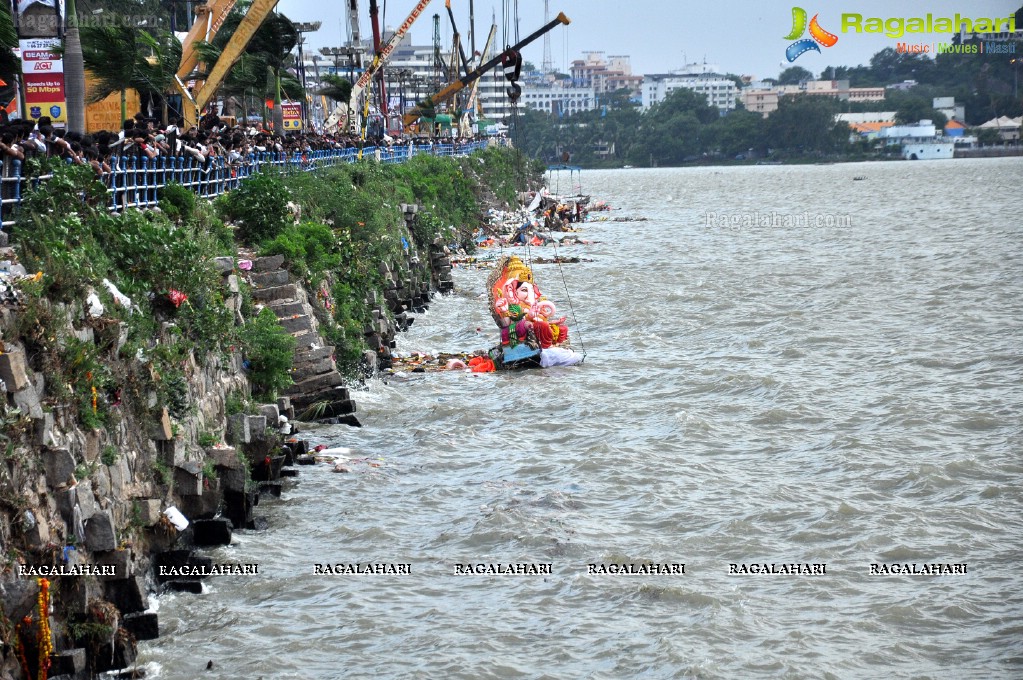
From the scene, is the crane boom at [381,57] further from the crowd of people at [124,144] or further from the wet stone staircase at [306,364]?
the wet stone staircase at [306,364]

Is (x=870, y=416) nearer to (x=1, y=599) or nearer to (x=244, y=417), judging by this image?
(x=244, y=417)

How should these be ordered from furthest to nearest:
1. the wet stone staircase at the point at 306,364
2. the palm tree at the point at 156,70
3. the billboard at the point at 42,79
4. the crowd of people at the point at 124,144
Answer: the palm tree at the point at 156,70 < the billboard at the point at 42,79 < the wet stone staircase at the point at 306,364 < the crowd of people at the point at 124,144

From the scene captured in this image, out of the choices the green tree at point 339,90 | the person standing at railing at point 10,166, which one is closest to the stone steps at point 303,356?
the person standing at railing at point 10,166

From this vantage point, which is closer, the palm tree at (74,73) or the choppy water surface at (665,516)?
the choppy water surface at (665,516)

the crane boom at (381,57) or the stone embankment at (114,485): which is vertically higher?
the crane boom at (381,57)

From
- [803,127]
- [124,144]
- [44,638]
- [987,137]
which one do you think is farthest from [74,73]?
[987,137]

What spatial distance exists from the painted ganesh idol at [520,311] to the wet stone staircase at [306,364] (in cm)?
537

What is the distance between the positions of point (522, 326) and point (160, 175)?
24.3ft

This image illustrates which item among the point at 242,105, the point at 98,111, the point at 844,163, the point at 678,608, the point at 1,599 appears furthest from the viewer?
the point at 844,163

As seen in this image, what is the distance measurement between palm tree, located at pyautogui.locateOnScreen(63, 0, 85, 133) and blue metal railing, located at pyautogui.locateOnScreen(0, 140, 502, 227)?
3.83 feet

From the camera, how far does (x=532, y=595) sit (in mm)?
12203

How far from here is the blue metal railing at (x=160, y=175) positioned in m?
13.9

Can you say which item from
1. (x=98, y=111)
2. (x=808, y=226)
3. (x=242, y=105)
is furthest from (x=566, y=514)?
(x=808, y=226)

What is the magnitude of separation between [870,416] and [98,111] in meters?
17.6
